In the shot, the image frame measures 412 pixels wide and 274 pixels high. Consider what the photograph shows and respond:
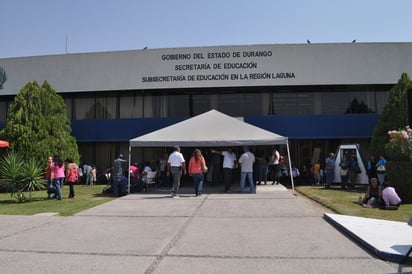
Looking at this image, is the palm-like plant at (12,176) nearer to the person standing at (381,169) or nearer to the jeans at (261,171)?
the jeans at (261,171)

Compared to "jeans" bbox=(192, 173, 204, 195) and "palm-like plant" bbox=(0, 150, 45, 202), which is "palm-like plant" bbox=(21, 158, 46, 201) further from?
"jeans" bbox=(192, 173, 204, 195)

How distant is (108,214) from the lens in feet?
30.9

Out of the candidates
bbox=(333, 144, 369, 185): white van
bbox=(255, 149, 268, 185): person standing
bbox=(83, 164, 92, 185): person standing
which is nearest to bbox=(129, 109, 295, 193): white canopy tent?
bbox=(255, 149, 268, 185): person standing

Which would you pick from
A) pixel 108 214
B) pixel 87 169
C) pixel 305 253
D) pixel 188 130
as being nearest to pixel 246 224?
pixel 305 253

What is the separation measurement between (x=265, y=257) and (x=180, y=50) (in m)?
17.4

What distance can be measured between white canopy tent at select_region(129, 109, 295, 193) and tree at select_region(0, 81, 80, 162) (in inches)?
246

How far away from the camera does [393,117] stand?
16953 millimetres

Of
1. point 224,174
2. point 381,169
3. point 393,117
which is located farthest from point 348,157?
point 224,174

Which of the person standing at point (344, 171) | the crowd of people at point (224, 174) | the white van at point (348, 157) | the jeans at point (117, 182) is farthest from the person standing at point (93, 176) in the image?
the person standing at point (344, 171)

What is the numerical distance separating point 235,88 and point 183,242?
15.8 metres

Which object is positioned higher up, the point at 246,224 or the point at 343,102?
the point at 343,102

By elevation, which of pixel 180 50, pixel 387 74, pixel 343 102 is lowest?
pixel 343 102

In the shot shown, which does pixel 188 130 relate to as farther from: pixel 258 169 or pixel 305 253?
pixel 305 253

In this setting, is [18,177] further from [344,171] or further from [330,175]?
[344,171]
